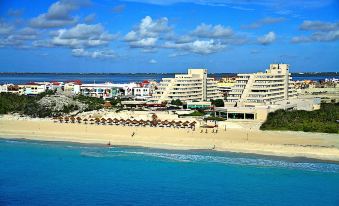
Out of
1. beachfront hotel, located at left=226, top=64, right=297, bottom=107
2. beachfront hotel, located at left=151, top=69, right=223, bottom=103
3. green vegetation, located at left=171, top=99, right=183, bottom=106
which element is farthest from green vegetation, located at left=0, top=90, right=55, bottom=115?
beachfront hotel, located at left=226, top=64, right=297, bottom=107

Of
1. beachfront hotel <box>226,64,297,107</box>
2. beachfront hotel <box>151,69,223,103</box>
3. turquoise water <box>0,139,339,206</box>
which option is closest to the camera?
turquoise water <box>0,139,339,206</box>

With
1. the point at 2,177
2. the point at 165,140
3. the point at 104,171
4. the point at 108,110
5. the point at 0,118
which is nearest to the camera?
the point at 2,177

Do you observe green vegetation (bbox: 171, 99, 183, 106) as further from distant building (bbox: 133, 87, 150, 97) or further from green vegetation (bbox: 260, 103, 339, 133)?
green vegetation (bbox: 260, 103, 339, 133)

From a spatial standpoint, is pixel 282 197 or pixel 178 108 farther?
pixel 178 108

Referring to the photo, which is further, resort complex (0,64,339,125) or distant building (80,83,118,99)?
distant building (80,83,118,99)

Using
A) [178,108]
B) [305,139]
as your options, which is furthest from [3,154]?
[178,108]

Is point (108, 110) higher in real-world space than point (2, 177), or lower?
higher

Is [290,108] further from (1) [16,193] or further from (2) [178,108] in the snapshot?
(1) [16,193]
